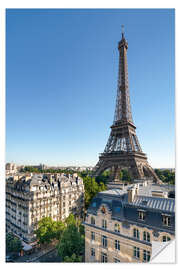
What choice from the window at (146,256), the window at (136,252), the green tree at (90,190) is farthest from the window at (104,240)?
the green tree at (90,190)

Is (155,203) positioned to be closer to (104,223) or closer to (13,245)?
(104,223)

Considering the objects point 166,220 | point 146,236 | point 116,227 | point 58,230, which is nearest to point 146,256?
point 146,236

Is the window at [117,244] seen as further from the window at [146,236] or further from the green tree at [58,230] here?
the green tree at [58,230]

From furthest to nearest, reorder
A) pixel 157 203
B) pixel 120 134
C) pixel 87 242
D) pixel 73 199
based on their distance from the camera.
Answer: pixel 120 134 < pixel 73 199 < pixel 87 242 < pixel 157 203

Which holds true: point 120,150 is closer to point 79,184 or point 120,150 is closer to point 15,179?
point 79,184
